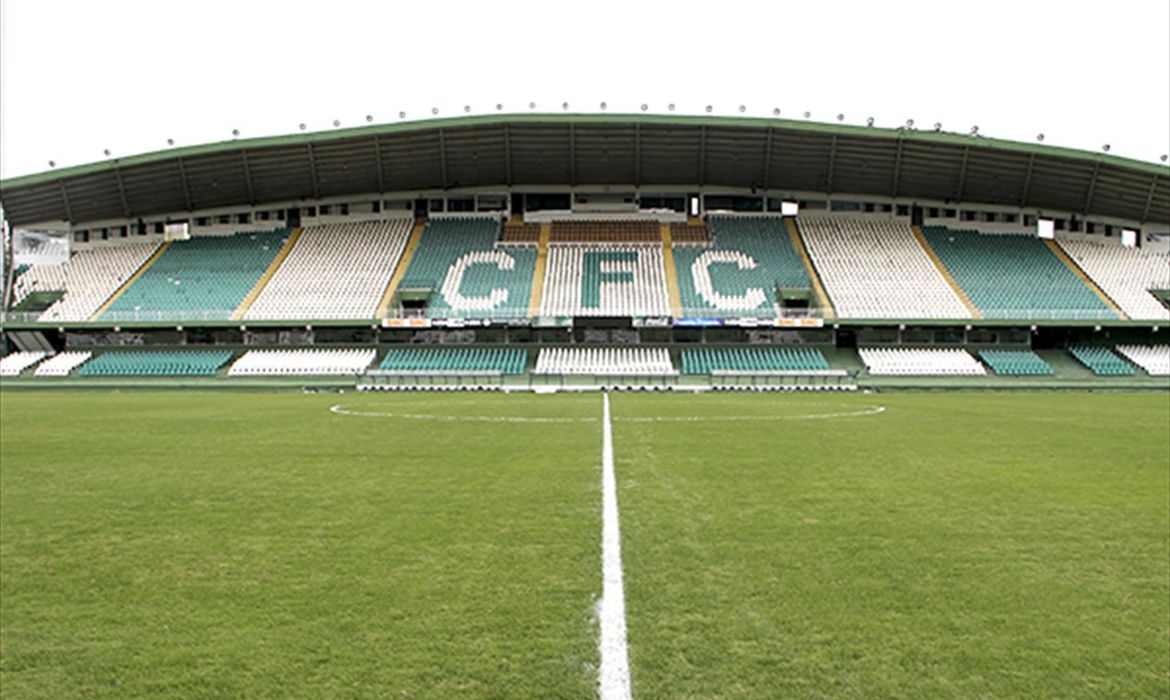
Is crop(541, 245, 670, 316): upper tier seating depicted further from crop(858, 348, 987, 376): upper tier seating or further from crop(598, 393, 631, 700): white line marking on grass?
crop(598, 393, 631, 700): white line marking on grass

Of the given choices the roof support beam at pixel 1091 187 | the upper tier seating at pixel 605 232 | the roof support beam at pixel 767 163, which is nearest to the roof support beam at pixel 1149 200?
the roof support beam at pixel 1091 187

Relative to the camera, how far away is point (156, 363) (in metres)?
46.7

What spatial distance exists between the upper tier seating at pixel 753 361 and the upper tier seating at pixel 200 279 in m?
28.1

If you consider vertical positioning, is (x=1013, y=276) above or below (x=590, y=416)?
below

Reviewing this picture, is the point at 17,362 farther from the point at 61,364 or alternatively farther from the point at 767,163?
the point at 767,163

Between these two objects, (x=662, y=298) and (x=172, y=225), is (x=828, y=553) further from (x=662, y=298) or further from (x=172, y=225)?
(x=172, y=225)

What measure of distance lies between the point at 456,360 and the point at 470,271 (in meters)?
7.89

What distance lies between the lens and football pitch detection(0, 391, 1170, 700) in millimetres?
4574

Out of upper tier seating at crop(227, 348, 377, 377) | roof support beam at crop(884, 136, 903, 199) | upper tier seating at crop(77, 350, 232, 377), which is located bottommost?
upper tier seating at crop(77, 350, 232, 377)

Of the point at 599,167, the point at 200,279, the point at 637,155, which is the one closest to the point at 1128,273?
the point at 637,155

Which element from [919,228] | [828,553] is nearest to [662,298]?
[919,228]

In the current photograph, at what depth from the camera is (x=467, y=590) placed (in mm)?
6102

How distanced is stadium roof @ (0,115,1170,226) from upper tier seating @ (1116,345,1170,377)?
12.3 m

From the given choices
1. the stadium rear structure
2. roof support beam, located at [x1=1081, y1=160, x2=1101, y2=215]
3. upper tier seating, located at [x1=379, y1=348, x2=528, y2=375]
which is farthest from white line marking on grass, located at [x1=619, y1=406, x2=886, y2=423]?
roof support beam, located at [x1=1081, y1=160, x2=1101, y2=215]
